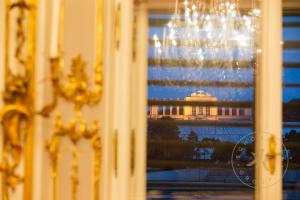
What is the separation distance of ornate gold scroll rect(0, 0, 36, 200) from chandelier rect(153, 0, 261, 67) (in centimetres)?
44

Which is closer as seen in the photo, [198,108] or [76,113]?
[76,113]

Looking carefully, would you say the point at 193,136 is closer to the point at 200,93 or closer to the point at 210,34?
the point at 200,93

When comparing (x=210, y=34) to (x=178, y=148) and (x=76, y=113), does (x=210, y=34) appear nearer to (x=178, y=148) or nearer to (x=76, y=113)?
(x=178, y=148)

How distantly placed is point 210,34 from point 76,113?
1.78 ft

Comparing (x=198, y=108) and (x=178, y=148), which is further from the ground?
(x=198, y=108)

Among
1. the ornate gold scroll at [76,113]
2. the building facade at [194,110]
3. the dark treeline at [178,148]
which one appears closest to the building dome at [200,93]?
the building facade at [194,110]

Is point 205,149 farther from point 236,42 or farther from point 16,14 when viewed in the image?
point 16,14

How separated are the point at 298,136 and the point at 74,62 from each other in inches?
32.2

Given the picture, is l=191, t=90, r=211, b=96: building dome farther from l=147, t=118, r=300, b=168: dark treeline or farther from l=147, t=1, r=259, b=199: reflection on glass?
l=147, t=118, r=300, b=168: dark treeline

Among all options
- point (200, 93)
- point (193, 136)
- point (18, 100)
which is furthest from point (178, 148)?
point (18, 100)

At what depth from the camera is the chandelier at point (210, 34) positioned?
1422 mm

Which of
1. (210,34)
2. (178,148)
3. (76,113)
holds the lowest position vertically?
(178,148)

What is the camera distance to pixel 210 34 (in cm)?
142

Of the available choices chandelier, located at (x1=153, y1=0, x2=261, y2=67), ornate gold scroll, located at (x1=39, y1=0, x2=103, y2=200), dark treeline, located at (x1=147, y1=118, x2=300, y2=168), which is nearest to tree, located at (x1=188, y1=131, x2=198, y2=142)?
dark treeline, located at (x1=147, y1=118, x2=300, y2=168)
